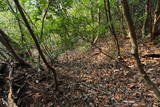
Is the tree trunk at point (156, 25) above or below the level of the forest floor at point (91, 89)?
above

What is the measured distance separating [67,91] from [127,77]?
1866 mm

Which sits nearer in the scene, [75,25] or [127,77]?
[127,77]

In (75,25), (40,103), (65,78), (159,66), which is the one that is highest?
(75,25)

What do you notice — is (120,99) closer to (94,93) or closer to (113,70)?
(94,93)

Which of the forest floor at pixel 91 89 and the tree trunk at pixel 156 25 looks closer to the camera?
the forest floor at pixel 91 89

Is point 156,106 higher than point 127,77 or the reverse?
the reverse

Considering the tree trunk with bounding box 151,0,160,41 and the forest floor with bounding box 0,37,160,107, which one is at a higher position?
the tree trunk with bounding box 151,0,160,41

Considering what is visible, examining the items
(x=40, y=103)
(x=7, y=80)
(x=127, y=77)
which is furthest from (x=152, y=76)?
(x=7, y=80)

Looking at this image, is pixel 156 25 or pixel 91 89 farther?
pixel 156 25

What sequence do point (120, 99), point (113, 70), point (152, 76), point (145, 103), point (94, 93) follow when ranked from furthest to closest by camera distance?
point (113, 70) < point (152, 76) < point (94, 93) < point (120, 99) < point (145, 103)

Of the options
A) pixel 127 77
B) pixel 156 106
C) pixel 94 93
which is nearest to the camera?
pixel 156 106

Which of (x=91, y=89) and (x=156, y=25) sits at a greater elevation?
(x=156, y=25)

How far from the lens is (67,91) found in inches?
136

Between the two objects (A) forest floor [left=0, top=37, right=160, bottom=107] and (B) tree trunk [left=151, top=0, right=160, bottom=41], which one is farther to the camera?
(B) tree trunk [left=151, top=0, right=160, bottom=41]
